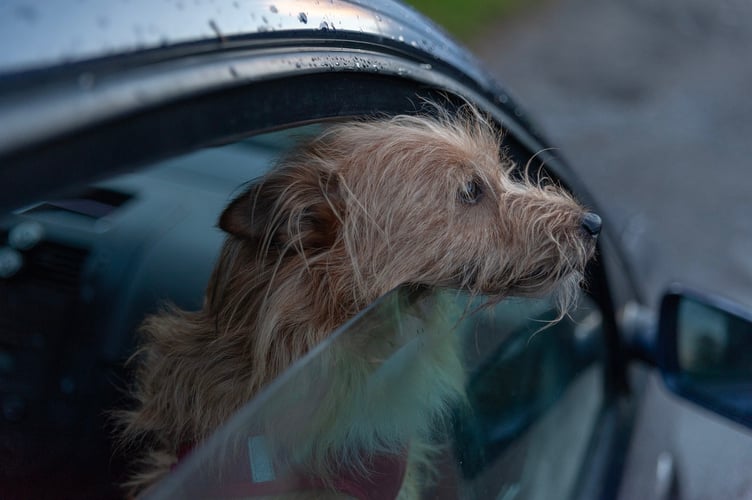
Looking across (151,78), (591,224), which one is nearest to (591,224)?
(591,224)

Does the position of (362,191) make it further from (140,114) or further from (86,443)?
(140,114)

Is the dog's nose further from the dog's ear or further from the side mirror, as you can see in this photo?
the dog's ear

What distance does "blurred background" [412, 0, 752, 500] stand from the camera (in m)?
3.11

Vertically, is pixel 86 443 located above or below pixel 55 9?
below

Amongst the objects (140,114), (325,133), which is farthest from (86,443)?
(140,114)

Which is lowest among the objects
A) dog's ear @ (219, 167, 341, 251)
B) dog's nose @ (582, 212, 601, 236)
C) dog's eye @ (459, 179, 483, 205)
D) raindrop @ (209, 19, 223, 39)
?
dog's nose @ (582, 212, 601, 236)

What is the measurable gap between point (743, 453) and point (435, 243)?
4.95ft

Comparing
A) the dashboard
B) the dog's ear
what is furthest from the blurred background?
the dashboard

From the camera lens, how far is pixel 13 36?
32.9 inches

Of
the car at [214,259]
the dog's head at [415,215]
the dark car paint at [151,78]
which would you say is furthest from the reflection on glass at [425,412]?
the dark car paint at [151,78]

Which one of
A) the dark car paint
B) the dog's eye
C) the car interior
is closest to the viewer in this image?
the dark car paint

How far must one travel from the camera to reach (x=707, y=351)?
256cm

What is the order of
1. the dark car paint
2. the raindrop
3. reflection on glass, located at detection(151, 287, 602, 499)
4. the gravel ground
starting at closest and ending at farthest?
the dark car paint → the raindrop → reflection on glass, located at detection(151, 287, 602, 499) → the gravel ground

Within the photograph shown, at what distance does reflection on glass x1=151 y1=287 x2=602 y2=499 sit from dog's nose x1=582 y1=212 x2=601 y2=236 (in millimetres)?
276
